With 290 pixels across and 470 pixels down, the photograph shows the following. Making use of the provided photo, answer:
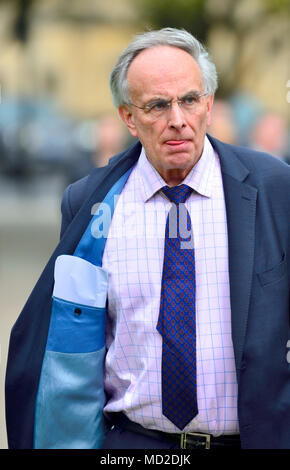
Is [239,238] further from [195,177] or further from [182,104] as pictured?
[182,104]

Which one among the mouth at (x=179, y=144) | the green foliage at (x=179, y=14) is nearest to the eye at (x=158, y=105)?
the mouth at (x=179, y=144)

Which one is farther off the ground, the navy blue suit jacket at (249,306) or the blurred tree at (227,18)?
the blurred tree at (227,18)

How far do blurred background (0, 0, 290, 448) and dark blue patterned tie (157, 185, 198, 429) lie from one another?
10.0ft

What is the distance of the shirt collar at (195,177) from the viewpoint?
2914 millimetres

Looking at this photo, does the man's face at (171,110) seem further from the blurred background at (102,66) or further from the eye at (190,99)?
the blurred background at (102,66)

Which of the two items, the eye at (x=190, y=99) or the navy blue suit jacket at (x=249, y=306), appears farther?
the eye at (x=190, y=99)

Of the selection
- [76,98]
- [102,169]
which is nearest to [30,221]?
[76,98]

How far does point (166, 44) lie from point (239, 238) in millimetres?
682

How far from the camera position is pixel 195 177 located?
9.59 feet

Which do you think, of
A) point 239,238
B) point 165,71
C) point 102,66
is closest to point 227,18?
point 102,66

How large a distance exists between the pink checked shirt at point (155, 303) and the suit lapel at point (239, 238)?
0.06 metres

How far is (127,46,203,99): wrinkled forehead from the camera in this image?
2.89 m

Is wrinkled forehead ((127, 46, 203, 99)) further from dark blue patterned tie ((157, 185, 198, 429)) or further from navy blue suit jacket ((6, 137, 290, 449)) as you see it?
dark blue patterned tie ((157, 185, 198, 429))
